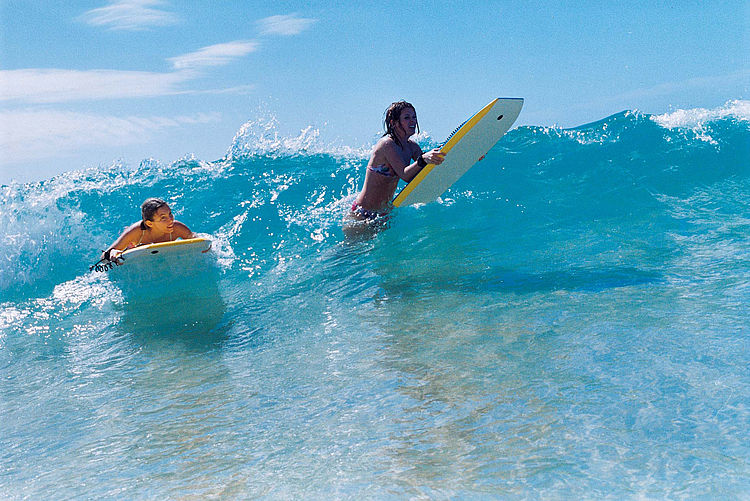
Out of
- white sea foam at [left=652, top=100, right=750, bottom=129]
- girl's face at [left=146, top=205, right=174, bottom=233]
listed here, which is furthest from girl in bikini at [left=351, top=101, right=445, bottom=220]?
white sea foam at [left=652, top=100, right=750, bottom=129]

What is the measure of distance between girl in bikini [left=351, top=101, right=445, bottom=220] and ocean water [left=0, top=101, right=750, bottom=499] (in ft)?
1.84

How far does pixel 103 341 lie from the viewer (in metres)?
5.53

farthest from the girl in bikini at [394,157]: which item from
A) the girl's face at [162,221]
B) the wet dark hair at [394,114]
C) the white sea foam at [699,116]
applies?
the white sea foam at [699,116]

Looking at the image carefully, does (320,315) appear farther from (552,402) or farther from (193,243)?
(552,402)

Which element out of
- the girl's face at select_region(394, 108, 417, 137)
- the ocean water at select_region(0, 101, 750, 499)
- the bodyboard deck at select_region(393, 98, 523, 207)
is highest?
the girl's face at select_region(394, 108, 417, 137)

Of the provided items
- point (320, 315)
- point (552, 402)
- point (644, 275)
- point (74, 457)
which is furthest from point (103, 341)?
point (644, 275)

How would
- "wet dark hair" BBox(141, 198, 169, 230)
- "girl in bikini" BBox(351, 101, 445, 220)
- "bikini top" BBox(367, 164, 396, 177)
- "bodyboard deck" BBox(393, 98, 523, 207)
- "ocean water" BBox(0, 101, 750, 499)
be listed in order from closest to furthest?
1. "ocean water" BBox(0, 101, 750, 499)
2. "wet dark hair" BBox(141, 198, 169, 230)
3. "bodyboard deck" BBox(393, 98, 523, 207)
4. "girl in bikini" BBox(351, 101, 445, 220)
5. "bikini top" BBox(367, 164, 396, 177)

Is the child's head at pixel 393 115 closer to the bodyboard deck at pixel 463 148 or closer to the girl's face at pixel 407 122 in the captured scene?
the girl's face at pixel 407 122

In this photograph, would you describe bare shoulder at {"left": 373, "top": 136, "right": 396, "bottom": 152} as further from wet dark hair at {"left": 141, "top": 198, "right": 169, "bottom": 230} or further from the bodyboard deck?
wet dark hair at {"left": 141, "top": 198, "right": 169, "bottom": 230}

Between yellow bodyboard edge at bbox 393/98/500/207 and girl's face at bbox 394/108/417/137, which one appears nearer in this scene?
yellow bodyboard edge at bbox 393/98/500/207

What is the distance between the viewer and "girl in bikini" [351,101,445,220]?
22.5ft

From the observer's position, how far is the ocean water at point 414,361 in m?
2.55

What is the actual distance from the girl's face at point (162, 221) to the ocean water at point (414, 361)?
63 centimetres

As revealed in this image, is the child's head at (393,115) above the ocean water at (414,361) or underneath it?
above
